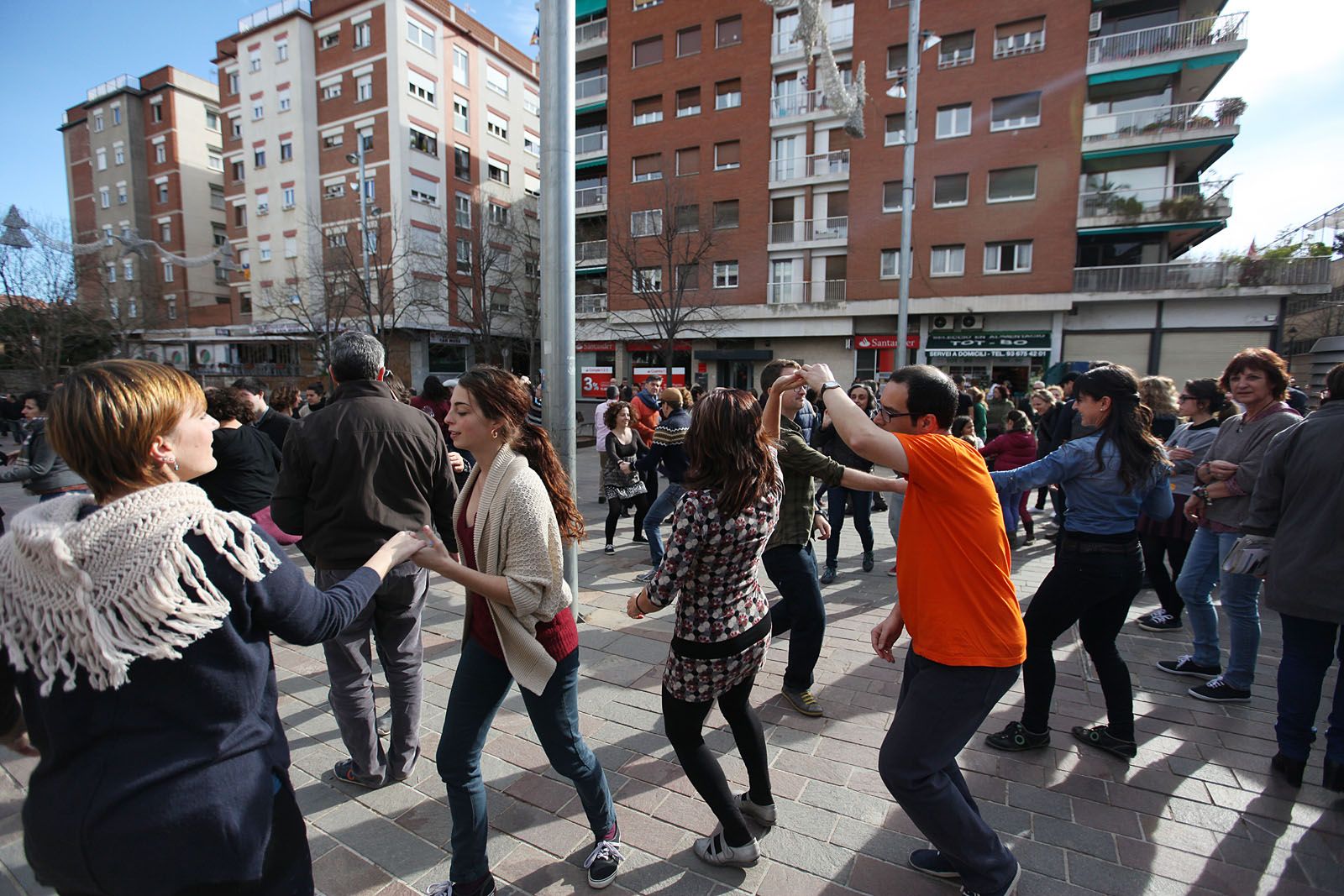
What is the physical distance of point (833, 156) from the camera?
2644cm

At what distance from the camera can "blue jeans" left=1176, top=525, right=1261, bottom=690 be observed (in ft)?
11.8

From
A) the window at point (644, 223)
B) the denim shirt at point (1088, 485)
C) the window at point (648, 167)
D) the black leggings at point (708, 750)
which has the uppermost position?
the window at point (648, 167)

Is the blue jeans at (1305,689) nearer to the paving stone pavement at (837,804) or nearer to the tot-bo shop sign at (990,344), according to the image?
the paving stone pavement at (837,804)

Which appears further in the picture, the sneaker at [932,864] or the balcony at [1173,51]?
the balcony at [1173,51]

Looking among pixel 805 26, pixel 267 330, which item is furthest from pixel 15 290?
pixel 805 26

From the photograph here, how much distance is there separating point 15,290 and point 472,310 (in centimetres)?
1514

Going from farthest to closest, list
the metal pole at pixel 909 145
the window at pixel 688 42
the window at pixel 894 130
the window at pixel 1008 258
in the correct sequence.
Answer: the window at pixel 688 42 < the window at pixel 894 130 < the window at pixel 1008 258 < the metal pole at pixel 909 145

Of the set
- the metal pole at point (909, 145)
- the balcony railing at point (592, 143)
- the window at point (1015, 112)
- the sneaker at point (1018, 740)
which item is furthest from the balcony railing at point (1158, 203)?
the sneaker at point (1018, 740)

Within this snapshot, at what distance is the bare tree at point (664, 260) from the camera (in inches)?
1071

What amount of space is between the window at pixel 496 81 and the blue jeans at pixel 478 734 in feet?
134

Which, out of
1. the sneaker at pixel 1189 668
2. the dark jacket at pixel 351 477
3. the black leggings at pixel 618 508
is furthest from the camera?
the black leggings at pixel 618 508

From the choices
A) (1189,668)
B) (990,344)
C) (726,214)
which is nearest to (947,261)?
(990,344)

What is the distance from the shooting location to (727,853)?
2.38 metres

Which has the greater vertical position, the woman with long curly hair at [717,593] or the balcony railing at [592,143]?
the balcony railing at [592,143]
